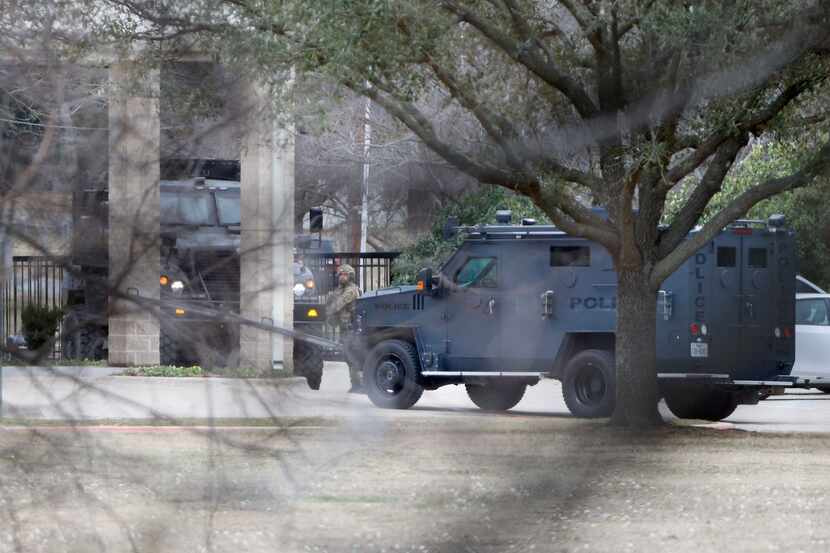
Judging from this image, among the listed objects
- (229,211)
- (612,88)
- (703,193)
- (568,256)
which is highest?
(612,88)

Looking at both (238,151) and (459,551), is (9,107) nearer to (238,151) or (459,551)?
Result: (238,151)

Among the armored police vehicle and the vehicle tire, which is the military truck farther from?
the vehicle tire

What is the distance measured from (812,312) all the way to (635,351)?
23.4 feet

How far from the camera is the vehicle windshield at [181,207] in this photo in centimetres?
493

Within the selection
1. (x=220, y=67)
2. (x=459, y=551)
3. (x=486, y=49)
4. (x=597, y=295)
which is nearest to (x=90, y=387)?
(x=220, y=67)

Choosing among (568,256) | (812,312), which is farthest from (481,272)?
(812,312)

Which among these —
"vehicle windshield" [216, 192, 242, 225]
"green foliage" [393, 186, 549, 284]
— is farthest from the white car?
"vehicle windshield" [216, 192, 242, 225]

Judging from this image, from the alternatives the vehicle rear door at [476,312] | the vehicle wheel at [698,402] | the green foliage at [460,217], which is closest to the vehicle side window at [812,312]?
the vehicle wheel at [698,402]

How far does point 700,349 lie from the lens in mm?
16922

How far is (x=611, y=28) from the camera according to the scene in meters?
14.2

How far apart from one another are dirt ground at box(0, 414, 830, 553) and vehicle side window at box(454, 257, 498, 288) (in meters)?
1.74

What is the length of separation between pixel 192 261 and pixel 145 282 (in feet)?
1.17

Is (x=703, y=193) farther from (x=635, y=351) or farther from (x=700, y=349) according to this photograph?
(x=700, y=349)

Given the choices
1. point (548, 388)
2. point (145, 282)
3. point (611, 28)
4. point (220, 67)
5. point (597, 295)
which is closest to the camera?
point (145, 282)
